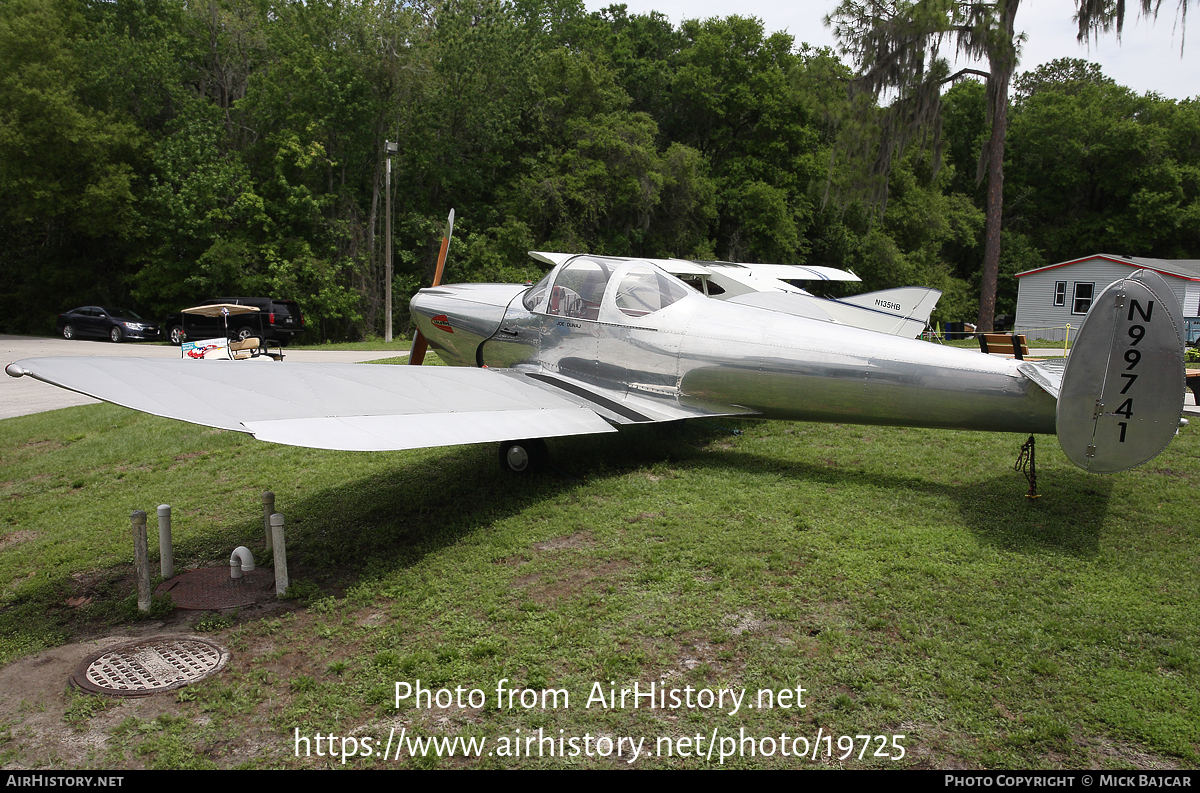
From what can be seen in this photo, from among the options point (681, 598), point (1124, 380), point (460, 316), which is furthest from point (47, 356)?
point (1124, 380)

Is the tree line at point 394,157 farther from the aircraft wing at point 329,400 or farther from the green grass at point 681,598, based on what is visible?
the aircraft wing at point 329,400

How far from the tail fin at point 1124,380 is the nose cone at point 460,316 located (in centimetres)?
549

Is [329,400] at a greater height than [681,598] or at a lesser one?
greater

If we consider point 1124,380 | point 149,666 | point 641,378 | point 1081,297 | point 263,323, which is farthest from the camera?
point 1081,297

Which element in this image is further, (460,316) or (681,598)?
(460,316)

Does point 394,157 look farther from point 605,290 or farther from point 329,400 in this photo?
point 329,400

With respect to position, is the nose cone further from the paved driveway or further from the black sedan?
the black sedan

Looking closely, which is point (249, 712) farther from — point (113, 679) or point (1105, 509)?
point (1105, 509)

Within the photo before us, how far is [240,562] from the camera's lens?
4789 mm

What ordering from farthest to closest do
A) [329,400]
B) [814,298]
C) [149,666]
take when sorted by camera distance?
[814,298], [329,400], [149,666]

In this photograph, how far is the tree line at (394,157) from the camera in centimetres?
2745

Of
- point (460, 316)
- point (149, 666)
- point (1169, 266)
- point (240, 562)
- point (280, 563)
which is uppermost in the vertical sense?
point (1169, 266)

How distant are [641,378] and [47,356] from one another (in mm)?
11250

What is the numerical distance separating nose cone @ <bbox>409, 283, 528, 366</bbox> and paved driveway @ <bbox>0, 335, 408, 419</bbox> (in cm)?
372
